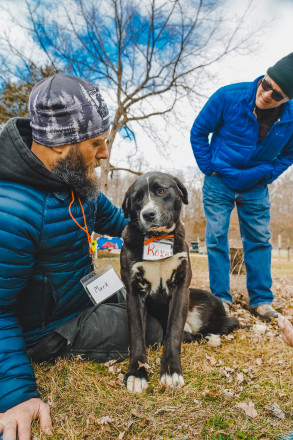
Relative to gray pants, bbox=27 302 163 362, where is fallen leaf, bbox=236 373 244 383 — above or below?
below

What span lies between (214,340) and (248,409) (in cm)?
110

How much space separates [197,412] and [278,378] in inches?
30.8

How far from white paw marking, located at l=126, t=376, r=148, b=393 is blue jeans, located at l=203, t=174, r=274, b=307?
203 cm

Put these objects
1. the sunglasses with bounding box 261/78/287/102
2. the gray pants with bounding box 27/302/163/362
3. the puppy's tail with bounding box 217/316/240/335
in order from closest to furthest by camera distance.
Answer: the gray pants with bounding box 27/302/163/362 → the puppy's tail with bounding box 217/316/240/335 → the sunglasses with bounding box 261/78/287/102

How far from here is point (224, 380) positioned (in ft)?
7.01

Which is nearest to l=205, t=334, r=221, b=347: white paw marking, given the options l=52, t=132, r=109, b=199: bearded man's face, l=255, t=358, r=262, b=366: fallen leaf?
l=255, t=358, r=262, b=366: fallen leaf

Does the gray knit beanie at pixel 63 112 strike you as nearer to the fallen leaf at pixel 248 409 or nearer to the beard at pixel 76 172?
the beard at pixel 76 172

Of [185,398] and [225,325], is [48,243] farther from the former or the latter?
[225,325]

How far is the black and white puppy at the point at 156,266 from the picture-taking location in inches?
88.9

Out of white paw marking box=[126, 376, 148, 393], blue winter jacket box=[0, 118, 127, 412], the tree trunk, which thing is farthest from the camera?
the tree trunk

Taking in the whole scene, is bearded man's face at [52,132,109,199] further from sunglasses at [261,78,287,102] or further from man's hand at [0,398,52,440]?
sunglasses at [261,78,287,102]

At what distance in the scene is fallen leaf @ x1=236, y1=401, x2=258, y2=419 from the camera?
1.69m

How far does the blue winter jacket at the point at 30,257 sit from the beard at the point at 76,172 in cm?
7

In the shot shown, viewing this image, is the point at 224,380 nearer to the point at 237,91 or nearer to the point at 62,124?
the point at 62,124
